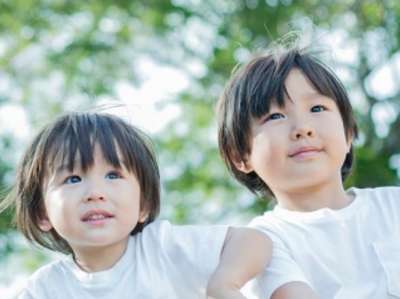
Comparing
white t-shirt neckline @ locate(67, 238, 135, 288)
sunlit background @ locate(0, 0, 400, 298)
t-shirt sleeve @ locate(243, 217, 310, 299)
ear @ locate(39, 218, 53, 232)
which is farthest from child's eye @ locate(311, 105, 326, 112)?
sunlit background @ locate(0, 0, 400, 298)

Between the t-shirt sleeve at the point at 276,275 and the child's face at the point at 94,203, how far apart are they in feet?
1.28

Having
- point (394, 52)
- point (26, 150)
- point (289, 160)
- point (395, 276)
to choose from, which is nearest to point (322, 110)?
point (289, 160)

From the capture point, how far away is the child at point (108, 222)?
9.56ft

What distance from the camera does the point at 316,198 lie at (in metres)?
3.21

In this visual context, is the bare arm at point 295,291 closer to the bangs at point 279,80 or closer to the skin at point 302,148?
the skin at point 302,148

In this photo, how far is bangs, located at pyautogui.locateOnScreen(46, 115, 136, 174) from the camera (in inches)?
116

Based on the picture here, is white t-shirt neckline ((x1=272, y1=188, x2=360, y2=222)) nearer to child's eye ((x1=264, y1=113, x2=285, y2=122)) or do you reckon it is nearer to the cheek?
the cheek

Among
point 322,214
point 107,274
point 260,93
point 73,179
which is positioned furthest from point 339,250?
point 73,179

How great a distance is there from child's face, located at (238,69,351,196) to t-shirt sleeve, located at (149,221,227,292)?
0.28m

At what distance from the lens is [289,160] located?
3.10 meters

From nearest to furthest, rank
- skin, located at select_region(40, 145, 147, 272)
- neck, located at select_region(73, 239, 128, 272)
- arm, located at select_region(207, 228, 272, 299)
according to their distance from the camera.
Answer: arm, located at select_region(207, 228, 272, 299), skin, located at select_region(40, 145, 147, 272), neck, located at select_region(73, 239, 128, 272)

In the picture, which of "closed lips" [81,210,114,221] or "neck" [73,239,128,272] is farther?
"neck" [73,239,128,272]

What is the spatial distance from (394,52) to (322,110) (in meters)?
8.19

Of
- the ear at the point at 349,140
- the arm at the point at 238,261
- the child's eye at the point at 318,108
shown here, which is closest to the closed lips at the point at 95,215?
the arm at the point at 238,261
